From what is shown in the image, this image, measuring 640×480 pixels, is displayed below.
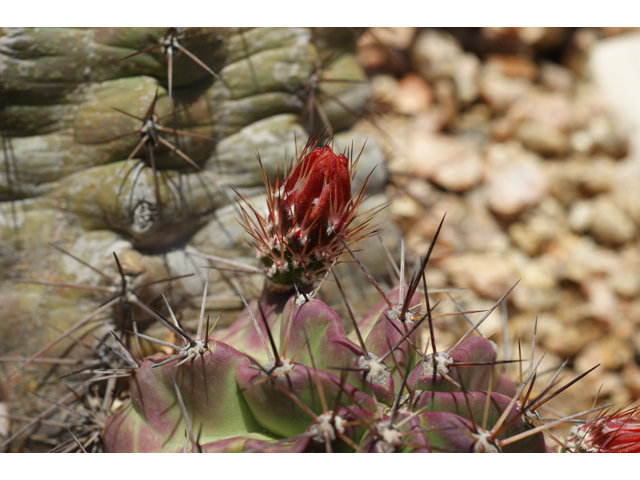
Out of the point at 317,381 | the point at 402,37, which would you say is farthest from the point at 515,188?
the point at 317,381

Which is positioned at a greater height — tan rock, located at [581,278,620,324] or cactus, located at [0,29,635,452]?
cactus, located at [0,29,635,452]

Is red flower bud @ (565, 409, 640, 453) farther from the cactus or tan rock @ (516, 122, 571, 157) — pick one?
tan rock @ (516, 122, 571, 157)

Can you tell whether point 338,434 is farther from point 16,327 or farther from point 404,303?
point 16,327

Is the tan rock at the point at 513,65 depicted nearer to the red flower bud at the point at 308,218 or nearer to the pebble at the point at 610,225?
the pebble at the point at 610,225

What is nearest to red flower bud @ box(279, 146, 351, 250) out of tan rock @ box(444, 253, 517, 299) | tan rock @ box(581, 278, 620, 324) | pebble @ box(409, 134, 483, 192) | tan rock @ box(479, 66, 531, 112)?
tan rock @ box(444, 253, 517, 299)

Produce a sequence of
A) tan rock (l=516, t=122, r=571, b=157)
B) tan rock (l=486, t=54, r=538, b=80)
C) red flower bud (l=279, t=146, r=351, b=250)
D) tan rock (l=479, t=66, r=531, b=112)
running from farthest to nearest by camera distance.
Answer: tan rock (l=486, t=54, r=538, b=80), tan rock (l=479, t=66, r=531, b=112), tan rock (l=516, t=122, r=571, b=157), red flower bud (l=279, t=146, r=351, b=250)

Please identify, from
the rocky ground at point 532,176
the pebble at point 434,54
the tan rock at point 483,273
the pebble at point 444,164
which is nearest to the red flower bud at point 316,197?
the rocky ground at point 532,176
